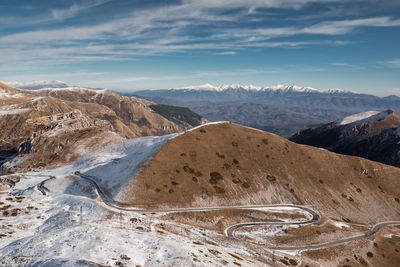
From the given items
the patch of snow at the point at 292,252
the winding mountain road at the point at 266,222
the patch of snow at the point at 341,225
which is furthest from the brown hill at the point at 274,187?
the winding mountain road at the point at 266,222

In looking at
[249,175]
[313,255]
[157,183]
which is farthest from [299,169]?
[157,183]

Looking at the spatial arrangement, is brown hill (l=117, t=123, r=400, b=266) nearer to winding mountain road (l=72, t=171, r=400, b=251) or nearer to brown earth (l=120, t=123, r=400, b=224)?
brown earth (l=120, t=123, r=400, b=224)

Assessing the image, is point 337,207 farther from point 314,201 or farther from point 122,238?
point 122,238

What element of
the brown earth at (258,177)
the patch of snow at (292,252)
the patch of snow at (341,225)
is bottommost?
the patch of snow at (341,225)

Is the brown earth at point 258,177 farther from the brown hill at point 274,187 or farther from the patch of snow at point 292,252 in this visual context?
the patch of snow at point 292,252

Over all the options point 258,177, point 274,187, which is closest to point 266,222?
point 274,187

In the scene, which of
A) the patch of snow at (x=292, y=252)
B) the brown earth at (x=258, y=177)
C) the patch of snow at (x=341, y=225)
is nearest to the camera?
the patch of snow at (x=292, y=252)

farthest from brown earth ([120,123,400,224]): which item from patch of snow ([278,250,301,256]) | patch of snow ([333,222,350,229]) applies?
patch of snow ([278,250,301,256])

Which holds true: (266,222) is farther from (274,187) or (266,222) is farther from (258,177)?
(258,177)
